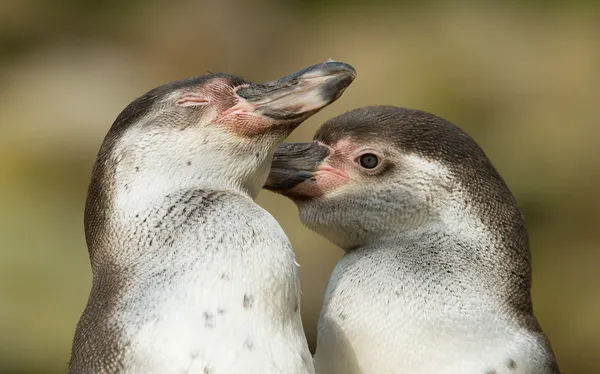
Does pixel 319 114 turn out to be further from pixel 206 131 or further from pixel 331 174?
pixel 206 131

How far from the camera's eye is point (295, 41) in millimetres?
9469

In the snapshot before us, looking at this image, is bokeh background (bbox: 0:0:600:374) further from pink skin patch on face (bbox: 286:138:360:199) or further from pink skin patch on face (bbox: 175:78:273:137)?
pink skin patch on face (bbox: 175:78:273:137)

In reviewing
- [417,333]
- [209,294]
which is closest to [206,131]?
[209,294]

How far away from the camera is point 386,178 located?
302 cm

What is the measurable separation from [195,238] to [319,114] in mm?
5809

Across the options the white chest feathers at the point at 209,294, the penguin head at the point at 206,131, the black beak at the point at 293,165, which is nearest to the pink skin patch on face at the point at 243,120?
the penguin head at the point at 206,131

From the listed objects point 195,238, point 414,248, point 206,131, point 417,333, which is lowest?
point 417,333

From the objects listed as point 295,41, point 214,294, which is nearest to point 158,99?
point 214,294

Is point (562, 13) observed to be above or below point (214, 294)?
above

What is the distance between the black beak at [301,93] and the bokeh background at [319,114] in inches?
184

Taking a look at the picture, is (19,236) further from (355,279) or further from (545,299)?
(355,279)

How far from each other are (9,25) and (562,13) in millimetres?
5521

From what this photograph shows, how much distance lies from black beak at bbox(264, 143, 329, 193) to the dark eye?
0.50 ft

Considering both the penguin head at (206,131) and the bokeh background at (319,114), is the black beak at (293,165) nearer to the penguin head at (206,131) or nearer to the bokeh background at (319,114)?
the penguin head at (206,131)
